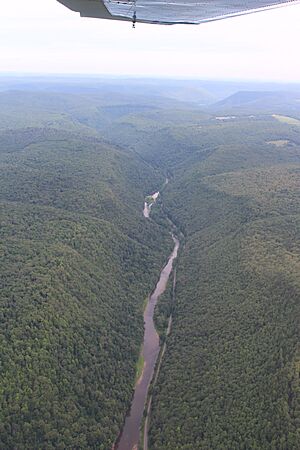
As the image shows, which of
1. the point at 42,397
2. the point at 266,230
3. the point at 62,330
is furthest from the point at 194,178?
the point at 42,397

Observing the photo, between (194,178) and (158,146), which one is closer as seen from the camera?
(194,178)

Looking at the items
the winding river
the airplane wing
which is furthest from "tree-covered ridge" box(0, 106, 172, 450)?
the airplane wing

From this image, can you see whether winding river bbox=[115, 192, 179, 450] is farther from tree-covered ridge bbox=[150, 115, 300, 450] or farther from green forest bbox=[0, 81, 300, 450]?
tree-covered ridge bbox=[150, 115, 300, 450]

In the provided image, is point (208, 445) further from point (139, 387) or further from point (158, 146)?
point (158, 146)

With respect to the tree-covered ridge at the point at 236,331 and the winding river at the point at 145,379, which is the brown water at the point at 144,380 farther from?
the tree-covered ridge at the point at 236,331

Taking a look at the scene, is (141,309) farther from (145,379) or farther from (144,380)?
(144,380)
